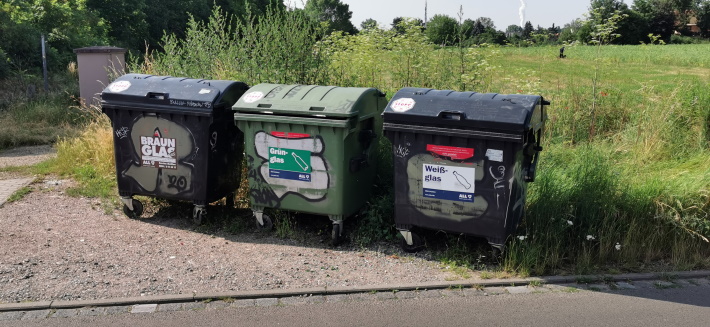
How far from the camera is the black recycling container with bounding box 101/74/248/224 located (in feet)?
18.4

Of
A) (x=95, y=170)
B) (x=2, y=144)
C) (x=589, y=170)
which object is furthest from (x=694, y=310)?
(x=2, y=144)

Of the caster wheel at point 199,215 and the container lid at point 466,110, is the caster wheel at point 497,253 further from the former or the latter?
the caster wheel at point 199,215

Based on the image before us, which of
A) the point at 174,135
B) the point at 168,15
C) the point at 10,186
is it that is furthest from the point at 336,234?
the point at 168,15

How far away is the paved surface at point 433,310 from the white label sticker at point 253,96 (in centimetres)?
187

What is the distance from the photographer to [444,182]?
16.0ft

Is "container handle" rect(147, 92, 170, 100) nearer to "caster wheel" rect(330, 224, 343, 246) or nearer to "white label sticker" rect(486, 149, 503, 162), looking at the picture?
"caster wheel" rect(330, 224, 343, 246)

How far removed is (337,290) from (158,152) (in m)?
2.41

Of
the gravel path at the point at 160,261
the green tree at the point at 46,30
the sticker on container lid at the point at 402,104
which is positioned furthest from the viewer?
the green tree at the point at 46,30

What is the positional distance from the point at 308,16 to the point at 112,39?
62.1 feet

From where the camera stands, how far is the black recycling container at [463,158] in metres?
4.64

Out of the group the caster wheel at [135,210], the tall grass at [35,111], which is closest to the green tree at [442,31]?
the caster wheel at [135,210]

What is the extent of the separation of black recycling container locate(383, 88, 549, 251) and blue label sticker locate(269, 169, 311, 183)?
812 millimetres

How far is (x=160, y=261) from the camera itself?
502cm

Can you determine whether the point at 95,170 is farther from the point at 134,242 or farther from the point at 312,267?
the point at 312,267
